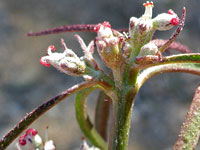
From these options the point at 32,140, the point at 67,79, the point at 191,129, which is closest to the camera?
the point at 191,129

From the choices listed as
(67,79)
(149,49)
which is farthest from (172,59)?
(67,79)

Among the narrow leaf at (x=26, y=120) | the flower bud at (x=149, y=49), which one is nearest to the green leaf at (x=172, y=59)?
the flower bud at (x=149, y=49)

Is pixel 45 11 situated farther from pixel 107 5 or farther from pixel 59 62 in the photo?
pixel 59 62

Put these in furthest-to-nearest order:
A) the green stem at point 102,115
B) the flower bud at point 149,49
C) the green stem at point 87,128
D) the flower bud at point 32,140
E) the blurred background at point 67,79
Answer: the blurred background at point 67,79 < the green stem at point 102,115 < the green stem at point 87,128 < the flower bud at point 32,140 < the flower bud at point 149,49

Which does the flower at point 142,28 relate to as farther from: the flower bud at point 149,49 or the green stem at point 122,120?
the green stem at point 122,120

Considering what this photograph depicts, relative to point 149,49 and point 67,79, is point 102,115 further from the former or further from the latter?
point 67,79

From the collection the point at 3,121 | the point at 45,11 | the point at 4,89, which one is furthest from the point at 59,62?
the point at 45,11

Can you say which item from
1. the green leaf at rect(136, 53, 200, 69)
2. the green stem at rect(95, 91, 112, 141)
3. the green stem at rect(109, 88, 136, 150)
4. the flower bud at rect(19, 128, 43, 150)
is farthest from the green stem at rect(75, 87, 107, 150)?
the green leaf at rect(136, 53, 200, 69)

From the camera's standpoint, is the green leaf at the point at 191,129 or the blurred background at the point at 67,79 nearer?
the green leaf at the point at 191,129

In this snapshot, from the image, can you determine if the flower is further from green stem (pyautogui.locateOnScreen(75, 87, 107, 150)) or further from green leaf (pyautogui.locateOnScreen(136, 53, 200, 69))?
green stem (pyautogui.locateOnScreen(75, 87, 107, 150))
